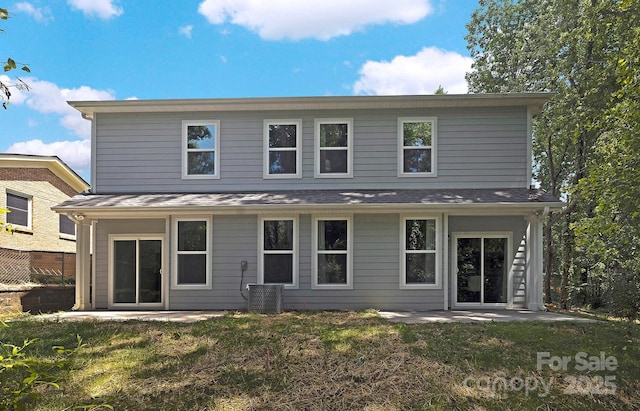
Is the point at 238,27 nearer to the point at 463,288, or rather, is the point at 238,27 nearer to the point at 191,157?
the point at 191,157

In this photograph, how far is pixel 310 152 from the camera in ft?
34.1

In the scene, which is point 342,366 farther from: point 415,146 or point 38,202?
point 38,202

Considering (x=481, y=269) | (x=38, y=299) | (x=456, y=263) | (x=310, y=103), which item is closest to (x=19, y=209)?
(x=38, y=299)

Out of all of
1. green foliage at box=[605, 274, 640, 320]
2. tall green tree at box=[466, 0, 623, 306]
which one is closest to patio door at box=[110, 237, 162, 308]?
tall green tree at box=[466, 0, 623, 306]

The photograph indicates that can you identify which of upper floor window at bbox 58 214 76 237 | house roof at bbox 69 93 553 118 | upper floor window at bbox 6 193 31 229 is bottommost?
upper floor window at bbox 58 214 76 237

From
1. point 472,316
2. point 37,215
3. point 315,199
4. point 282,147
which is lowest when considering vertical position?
point 472,316

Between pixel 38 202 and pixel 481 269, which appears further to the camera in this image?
pixel 38 202

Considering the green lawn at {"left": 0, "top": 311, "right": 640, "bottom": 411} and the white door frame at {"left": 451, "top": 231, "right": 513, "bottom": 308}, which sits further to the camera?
the white door frame at {"left": 451, "top": 231, "right": 513, "bottom": 308}

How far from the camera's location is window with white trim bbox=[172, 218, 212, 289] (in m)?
9.88

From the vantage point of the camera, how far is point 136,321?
758 centimetres

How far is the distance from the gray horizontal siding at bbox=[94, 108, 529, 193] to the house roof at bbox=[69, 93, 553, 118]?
7.3 inches

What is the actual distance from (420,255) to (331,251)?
89.2 inches

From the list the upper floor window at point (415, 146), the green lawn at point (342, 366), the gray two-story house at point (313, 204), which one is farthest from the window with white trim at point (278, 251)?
the upper floor window at point (415, 146)

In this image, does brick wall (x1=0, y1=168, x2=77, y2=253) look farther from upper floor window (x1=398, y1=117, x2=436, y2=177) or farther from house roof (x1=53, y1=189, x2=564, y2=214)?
upper floor window (x1=398, y1=117, x2=436, y2=177)
